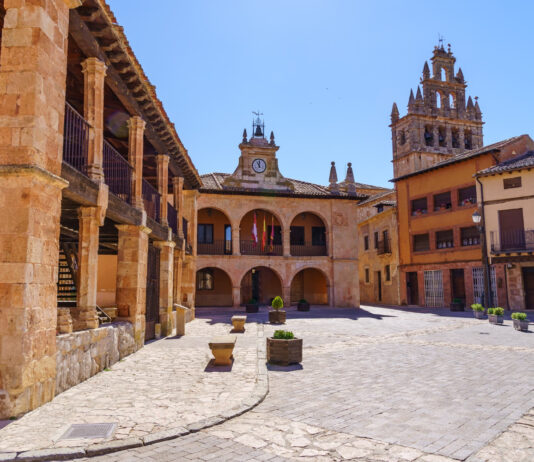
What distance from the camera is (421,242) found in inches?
1310

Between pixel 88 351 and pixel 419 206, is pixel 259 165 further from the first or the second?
pixel 88 351

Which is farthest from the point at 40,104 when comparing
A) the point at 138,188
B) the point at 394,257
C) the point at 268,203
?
the point at 394,257

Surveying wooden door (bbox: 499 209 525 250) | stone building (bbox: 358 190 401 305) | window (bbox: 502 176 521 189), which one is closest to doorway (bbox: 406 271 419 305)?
stone building (bbox: 358 190 401 305)

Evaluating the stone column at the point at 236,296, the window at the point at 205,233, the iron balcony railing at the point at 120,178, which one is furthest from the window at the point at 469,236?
the iron balcony railing at the point at 120,178

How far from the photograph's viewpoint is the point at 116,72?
10.0 m

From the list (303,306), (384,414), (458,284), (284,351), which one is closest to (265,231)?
(303,306)

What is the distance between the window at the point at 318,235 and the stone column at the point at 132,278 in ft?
70.5

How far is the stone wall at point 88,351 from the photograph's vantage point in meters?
6.84

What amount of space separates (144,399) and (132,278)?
Answer: 5.09m

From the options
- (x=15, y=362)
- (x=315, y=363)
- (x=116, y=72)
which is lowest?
(x=315, y=363)

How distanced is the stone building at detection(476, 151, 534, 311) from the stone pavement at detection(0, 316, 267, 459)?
21.5m

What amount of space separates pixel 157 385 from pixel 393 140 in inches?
2069

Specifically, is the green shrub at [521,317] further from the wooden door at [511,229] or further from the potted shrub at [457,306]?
the wooden door at [511,229]

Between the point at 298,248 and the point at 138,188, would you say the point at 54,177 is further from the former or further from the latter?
the point at 298,248
